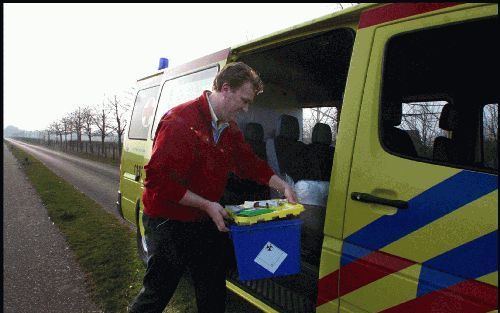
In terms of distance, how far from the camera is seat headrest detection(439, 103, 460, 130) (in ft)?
6.88

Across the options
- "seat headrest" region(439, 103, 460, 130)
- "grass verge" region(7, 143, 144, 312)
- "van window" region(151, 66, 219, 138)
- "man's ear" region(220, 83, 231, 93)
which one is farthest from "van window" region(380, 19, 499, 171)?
"grass verge" region(7, 143, 144, 312)

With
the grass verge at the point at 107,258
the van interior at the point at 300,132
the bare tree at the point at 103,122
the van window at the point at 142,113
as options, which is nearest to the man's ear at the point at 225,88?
the van interior at the point at 300,132

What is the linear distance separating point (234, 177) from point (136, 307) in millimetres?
1585

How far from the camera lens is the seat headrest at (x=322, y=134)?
389cm

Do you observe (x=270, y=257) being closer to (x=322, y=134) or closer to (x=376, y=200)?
(x=376, y=200)

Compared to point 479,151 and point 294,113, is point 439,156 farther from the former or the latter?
point 294,113

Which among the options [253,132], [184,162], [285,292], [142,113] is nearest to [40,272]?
[142,113]

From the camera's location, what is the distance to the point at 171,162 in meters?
1.86

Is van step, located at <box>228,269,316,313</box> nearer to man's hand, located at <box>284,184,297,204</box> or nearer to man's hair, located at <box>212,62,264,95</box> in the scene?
man's hand, located at <box>284,184,297,204</box>

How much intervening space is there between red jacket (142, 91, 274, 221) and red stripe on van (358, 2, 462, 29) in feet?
3.38

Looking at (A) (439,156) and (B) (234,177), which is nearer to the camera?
(A) (439,156)

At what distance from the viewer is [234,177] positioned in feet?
11.2

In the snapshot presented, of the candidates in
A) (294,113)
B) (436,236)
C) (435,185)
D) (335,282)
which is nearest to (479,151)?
(435,185)

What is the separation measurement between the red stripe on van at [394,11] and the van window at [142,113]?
3.04 m
